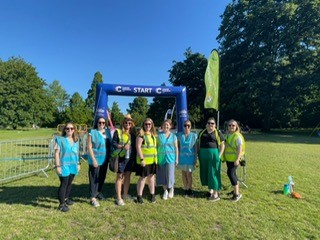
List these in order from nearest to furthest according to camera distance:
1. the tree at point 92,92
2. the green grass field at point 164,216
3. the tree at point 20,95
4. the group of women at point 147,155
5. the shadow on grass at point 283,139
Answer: the green grass field at point 164,216 < the group of women at point 147,155 < the shadow on grass at point 283,139 < the tree at point 20,95 < the tree at point 92,92

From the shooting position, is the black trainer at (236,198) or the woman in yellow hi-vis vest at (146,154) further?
the black trainer at (236,198)

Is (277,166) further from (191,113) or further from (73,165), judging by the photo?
(191,113)

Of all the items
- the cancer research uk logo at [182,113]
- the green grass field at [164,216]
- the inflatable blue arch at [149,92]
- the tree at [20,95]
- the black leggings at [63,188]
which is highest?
the tree at [20,95]

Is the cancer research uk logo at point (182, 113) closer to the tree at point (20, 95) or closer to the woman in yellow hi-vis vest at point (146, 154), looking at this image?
the woman in yellow hi-vis vest at point (146, 154)

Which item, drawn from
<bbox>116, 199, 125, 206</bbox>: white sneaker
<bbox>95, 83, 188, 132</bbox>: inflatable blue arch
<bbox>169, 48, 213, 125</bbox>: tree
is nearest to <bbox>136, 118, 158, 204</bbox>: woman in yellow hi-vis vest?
<bbox>116, 199, 125, 206</bbox>: white sneaker

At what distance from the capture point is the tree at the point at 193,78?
37375mm

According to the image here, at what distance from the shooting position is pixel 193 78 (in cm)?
3781

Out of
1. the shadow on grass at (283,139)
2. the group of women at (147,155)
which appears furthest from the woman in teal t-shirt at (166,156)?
the shadow on grass at (283,139)

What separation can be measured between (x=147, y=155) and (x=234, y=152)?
1.84m

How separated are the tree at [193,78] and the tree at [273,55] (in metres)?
7.38

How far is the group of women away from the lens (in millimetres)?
4938

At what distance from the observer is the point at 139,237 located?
386 centimetres

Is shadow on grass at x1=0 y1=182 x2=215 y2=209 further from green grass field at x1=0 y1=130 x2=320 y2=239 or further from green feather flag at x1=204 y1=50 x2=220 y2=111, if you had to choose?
green feather flag at x1=204 y1=50 x2=220 y2=111

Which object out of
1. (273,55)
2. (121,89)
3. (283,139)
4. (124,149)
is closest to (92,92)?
(273,55)
